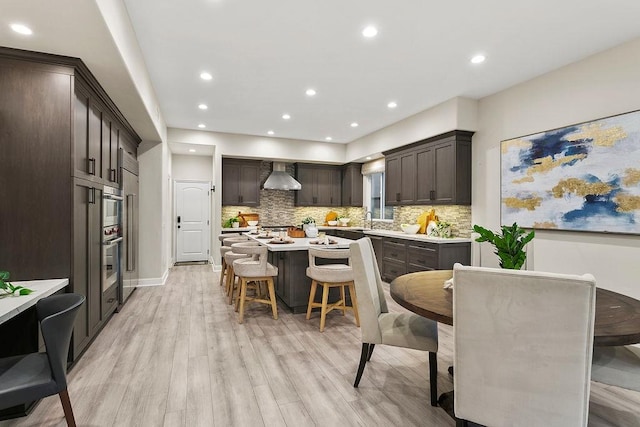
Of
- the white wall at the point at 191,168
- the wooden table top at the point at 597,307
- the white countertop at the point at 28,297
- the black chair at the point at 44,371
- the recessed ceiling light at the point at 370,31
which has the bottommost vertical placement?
the black chair at the point at 44,371

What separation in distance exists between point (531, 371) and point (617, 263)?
2714 mm

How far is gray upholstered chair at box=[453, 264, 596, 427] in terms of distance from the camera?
1191 mm

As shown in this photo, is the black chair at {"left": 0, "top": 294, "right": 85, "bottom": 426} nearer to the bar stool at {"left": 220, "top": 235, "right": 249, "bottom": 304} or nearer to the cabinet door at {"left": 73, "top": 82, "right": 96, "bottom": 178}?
the cabinet door at {"left": 73, "top": 82, "right": 96, "bottom": 178}

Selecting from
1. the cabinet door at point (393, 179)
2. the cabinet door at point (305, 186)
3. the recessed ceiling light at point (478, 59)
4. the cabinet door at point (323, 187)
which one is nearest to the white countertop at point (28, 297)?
the recessed ceiling light at point (478, 59)

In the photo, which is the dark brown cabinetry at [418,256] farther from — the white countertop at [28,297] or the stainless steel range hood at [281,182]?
the white countertop at [28,297]

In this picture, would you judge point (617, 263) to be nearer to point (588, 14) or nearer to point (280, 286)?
point (588, 14)

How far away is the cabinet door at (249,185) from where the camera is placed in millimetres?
7148

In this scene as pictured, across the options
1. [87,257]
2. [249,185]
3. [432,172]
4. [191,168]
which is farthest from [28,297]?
[191,168]

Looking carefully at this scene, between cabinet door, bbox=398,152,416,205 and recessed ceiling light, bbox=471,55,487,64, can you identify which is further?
cabinet door, bbox=398,152,416,205

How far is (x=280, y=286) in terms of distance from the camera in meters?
4.36

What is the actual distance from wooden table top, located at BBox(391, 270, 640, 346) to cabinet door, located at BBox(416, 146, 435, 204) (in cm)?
307

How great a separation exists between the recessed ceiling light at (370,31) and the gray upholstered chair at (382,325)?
1.91 meters

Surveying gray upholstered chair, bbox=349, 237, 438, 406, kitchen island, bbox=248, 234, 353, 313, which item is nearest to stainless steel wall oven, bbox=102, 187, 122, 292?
kitchen island, bbox=248, 234, 353, 313

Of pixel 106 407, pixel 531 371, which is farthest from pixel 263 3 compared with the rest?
pixel 106 407
